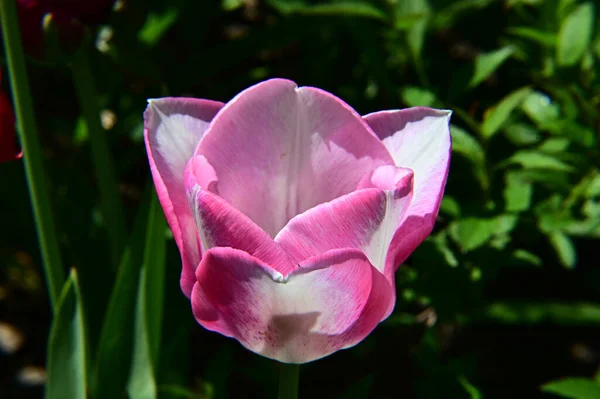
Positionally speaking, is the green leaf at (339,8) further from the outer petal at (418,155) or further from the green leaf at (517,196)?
the outer petal at (418,155)

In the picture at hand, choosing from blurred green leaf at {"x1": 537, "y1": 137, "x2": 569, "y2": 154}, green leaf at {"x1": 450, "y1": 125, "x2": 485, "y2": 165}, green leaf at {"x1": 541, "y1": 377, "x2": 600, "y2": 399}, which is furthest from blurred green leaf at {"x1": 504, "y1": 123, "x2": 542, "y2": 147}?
green leaf at {"x1": 541, "y1": 377, "x2": 600, "y2": 399}

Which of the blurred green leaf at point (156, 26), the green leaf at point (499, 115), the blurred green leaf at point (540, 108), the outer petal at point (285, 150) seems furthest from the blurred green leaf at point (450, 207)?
the blurred green leaf at point (156, 26)

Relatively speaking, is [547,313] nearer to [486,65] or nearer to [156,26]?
[486,65]

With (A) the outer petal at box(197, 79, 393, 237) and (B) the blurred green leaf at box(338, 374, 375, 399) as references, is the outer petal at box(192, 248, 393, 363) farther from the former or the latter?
(B) the blurred green leaf at box(338, 374, 375, 399)

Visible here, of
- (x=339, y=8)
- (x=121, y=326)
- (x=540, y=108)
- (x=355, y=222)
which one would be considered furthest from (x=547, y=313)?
(x=355, y=222)

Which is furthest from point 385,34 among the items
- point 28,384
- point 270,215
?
point 28,384

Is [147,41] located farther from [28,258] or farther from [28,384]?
[28,384]
